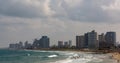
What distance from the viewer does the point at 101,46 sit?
197750 millimetres

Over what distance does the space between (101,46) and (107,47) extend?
13.6ft

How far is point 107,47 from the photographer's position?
19625 cm
